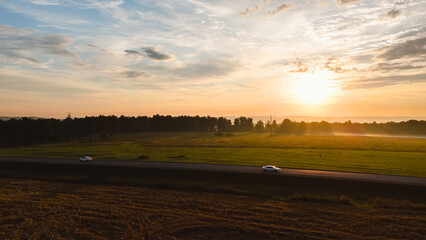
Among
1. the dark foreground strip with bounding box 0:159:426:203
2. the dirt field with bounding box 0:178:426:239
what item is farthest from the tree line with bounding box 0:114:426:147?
the dirt field with bounding box 0:178:426:239

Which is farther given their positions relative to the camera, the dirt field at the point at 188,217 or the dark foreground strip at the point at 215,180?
the dark foreground strip at the point at 215,180

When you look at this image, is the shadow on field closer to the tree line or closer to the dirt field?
the dirt field

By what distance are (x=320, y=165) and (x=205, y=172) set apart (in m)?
22.6

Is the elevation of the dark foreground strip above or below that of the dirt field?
above

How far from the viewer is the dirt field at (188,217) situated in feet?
71.7

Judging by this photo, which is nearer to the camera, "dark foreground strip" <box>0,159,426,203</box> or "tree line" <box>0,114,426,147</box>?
"dark foreground strip" <box>0,159,426,203</box>

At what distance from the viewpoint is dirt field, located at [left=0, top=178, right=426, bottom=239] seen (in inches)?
861

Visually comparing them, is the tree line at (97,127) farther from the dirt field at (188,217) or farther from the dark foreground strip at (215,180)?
the dirt field at (188,217)

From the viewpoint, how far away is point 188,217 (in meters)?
25.3

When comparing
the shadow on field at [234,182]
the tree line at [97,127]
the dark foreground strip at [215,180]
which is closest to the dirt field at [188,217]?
the shadow on field at [234,182]

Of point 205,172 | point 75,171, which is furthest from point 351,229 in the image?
point 75,171

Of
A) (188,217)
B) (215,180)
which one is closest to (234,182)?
(215,180)

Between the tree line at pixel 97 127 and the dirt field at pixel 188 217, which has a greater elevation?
the tree line at pixel 97 127

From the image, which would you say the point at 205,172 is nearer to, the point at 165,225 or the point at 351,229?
the point at 165,225
